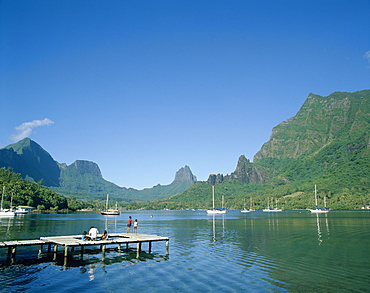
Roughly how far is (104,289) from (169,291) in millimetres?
4968

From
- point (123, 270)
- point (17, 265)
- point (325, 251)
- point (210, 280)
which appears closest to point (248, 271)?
point (210, 280)

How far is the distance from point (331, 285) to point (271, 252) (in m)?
16.0

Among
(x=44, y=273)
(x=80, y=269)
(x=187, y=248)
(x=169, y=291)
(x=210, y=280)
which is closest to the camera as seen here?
(x=169, y=291)

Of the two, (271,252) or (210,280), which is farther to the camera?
(271,252)

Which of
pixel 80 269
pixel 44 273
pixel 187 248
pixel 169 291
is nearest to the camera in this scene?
pixel 169 291

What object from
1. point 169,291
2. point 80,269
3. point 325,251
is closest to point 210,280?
point 169,291

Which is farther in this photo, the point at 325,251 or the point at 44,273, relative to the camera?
the point at 325,251

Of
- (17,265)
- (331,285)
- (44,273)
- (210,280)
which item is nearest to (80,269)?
(44,273)

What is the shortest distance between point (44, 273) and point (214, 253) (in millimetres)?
20059

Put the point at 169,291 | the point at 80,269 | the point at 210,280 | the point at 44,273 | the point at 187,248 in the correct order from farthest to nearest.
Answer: the point at 187,248, the point at 80,269, the point at 44,273, the point at 210,280, the point at 169,291

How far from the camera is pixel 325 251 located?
1551 inches

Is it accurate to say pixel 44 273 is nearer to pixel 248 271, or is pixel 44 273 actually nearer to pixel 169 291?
pixel 169 291

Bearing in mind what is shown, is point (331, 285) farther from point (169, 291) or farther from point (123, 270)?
point (123, 270)

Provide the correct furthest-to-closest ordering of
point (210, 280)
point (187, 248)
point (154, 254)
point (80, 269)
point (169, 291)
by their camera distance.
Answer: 1. point (187, 248)
2. point (154, 254)
3. point (80, 269)
4. point (210, 280)
5. point (169, 291)
